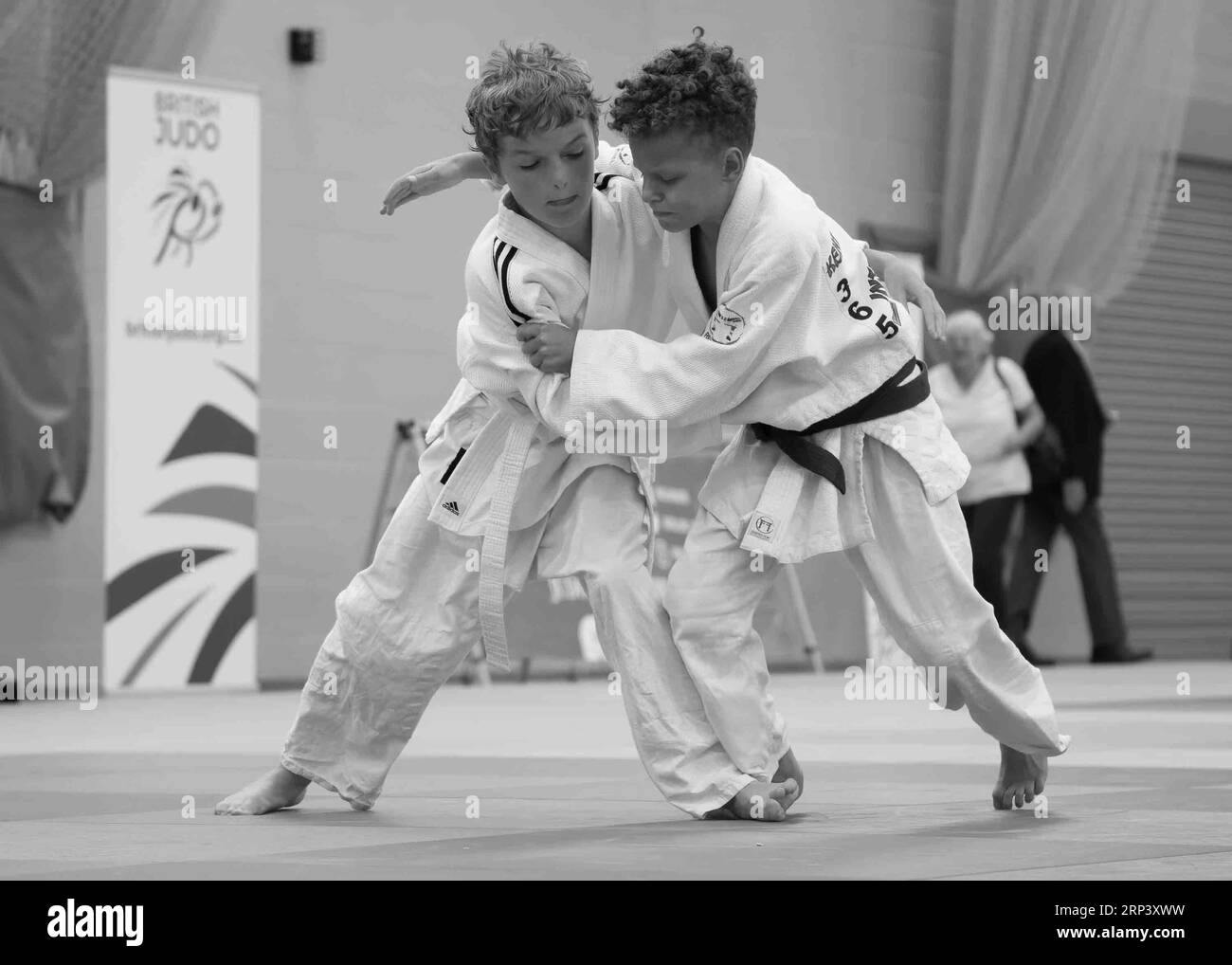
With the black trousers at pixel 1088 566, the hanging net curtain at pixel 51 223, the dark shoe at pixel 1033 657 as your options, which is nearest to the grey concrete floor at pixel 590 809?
the hanging net curtain at pixel 51 223

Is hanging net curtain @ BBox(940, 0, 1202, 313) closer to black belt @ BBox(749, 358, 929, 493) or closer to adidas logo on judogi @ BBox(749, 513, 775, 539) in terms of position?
black belt @ BBox(749, 358, 929, 493)

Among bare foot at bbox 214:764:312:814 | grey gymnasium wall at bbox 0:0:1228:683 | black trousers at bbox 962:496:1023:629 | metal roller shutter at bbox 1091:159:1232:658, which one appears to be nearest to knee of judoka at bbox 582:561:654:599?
bare foot at bbox 214:764:312:814

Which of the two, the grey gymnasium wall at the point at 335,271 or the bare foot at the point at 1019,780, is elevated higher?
the grey gymnasium wall at the point at 335,271

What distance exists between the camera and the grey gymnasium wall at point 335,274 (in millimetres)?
8227

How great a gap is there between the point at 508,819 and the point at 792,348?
983mm

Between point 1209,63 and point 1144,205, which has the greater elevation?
point 1209,63

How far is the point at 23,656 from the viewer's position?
7.85 meters

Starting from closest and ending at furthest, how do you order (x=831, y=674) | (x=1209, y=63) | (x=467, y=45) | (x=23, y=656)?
(x=23, y=656) → (x=467, y=45) → (x=831, y=674) → (x=1209, y=63)

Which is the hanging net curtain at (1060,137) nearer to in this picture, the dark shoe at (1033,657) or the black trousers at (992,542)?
the black trousers at (992,542)

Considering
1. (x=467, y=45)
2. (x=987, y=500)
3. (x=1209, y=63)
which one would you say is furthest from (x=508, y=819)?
(x=1209, y=63)

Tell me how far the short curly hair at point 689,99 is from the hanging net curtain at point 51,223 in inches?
190

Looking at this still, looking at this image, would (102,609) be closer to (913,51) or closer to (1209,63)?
(913,51)

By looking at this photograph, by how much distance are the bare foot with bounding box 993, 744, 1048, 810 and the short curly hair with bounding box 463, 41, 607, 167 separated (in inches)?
54.8
